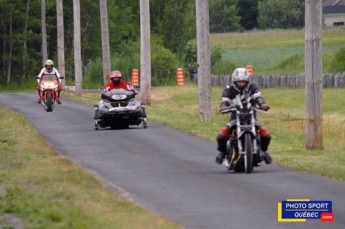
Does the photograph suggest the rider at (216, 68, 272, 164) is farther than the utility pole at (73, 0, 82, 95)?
No

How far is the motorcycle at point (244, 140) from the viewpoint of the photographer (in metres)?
18.9

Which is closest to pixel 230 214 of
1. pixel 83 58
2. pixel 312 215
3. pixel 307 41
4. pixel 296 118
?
pixel 312 215

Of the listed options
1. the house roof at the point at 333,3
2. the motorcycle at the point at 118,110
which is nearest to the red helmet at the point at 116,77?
the motorcycle at the point at 118,110

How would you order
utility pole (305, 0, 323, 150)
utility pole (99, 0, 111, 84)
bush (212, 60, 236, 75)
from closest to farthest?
utility pole (305, 0, 323, 150) → utility pole (99, 0, 111, 84) → bush (212, 60, 236, 75)

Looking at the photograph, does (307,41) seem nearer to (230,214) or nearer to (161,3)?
(230,214)

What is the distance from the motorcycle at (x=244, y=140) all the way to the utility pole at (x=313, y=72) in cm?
567

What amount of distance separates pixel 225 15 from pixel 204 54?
3986 inches

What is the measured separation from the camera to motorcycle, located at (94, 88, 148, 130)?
30375mm

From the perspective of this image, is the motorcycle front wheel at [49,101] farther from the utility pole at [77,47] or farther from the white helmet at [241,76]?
the white helmet at [241,76]

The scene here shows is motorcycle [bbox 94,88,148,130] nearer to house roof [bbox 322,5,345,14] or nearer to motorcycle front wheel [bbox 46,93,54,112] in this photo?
motorcycle front wheel [bbox 46,93,54,112]

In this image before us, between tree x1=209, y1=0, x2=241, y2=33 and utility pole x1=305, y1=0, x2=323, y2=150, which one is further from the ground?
tree x1=209, y1=0, x2=241, y2=33

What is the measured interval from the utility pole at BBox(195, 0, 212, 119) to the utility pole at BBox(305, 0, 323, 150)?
38.5 ft

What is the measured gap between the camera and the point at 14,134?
28641 millimetres

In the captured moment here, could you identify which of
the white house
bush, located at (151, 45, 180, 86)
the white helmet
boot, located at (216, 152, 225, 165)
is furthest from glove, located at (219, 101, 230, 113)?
the white house
